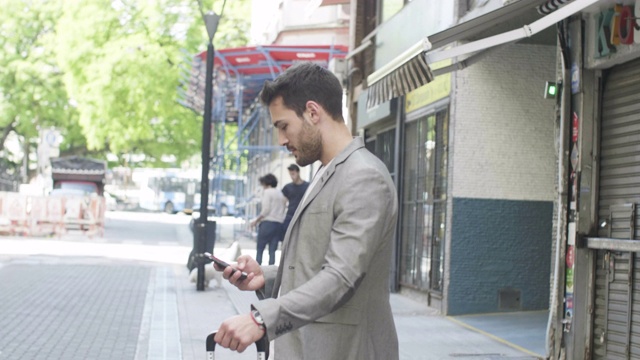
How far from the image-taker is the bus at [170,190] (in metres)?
73.8

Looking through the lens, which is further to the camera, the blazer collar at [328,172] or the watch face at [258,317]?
the blazer collar at [328,172]

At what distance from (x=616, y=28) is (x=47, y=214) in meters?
24.9

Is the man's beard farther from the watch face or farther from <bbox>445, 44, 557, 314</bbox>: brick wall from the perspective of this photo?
<bbox>445, 44, 557, 314</bbox>: brick wall

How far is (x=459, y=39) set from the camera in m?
10.5

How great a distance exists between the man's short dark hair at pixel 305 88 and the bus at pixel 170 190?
6951cm

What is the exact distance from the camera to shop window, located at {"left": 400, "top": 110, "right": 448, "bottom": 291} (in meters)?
14.7

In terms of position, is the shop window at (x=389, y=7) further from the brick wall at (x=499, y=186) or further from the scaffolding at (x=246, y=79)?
the scaffolding at (x=246, y=79)

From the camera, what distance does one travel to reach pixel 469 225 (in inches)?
549

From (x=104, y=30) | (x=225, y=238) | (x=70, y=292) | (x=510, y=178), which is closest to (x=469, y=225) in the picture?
(x=510, y=178)

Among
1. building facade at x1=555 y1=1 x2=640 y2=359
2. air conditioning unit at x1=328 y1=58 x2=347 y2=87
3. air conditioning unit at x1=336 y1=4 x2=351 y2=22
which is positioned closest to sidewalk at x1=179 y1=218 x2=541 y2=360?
building facade at x1=555 y1=1 x2=640 y2=359

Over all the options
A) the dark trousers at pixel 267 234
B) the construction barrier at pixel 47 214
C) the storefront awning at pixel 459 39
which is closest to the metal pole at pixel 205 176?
the dark trousers at pixel 267 234

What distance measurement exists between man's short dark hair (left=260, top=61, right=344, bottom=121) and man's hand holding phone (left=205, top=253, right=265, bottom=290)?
587 millimetres

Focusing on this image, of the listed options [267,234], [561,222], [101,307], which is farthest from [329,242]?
[267,234]

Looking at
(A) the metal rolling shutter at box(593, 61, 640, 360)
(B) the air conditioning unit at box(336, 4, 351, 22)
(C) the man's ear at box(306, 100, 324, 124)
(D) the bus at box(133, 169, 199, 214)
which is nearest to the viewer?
(C) the man's ear at box(306, 100, 324, 124)
